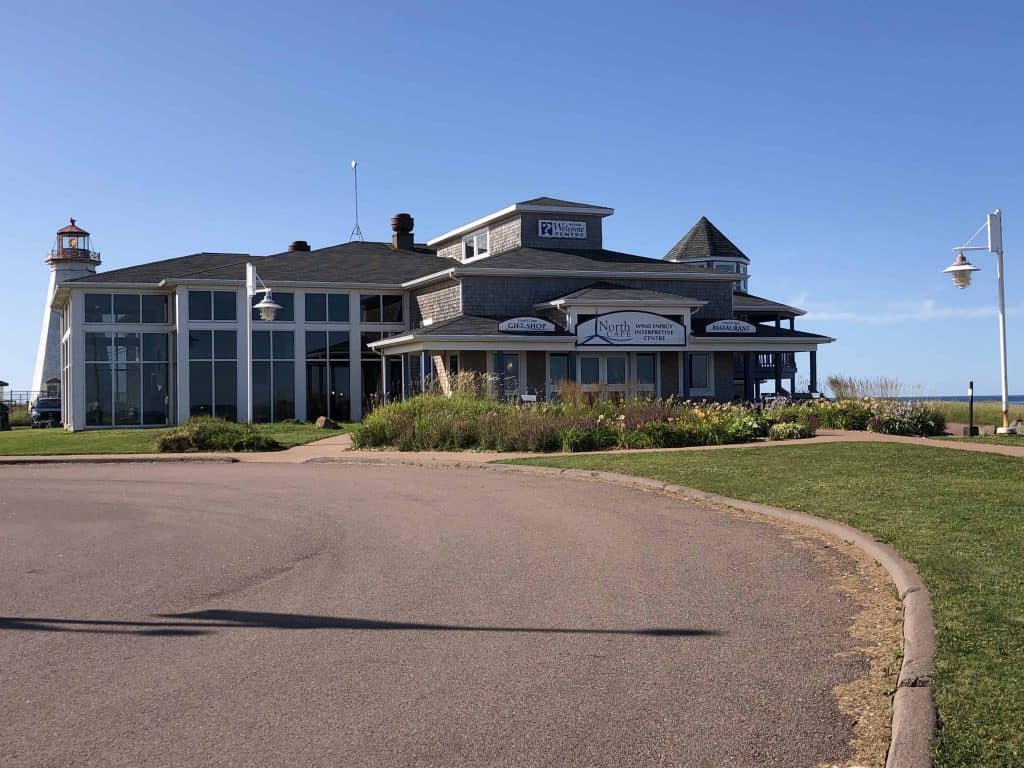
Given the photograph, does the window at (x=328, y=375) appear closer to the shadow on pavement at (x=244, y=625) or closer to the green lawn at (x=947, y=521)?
the green lawn at (x=947, y=521)

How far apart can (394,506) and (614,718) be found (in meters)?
8.88

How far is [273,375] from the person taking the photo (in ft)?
124

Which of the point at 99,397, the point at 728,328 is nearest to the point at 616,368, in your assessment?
the point at 728,328

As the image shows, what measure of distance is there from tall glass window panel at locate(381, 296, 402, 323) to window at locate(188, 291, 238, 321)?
552 centimetres

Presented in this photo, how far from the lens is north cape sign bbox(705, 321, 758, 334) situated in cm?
3694

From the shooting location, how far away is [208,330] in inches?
1468

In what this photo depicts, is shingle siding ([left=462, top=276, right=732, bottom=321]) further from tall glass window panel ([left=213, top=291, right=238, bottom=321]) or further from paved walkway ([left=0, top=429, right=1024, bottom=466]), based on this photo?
paved walkway ([left=0, top=429, right=1024, bottom=466])

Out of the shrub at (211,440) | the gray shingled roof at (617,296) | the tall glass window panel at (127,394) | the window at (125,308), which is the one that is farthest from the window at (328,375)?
the shrub at (211,440)

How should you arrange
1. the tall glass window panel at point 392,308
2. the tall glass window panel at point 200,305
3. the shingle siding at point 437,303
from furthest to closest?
the tall glass window panel at point 392,308 < the tall glass window panel at point 200,305 < the shingle siding at point 437,303

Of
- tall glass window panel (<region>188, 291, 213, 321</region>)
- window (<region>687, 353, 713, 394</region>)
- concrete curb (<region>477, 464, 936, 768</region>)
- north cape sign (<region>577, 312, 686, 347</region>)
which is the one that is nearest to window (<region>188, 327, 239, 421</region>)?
tall glass window panel (<region>188, 291, 213, 321</region>)

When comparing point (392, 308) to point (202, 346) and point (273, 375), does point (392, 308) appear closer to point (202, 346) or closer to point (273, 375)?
point (273, 375)

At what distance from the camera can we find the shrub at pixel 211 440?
25078mm

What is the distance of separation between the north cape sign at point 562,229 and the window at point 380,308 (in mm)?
5997

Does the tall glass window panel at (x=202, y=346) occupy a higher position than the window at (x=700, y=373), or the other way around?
the tall glass window panel at (x=202, y=346)
